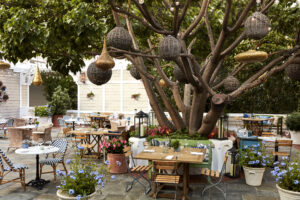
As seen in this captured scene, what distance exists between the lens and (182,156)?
5.28 metres

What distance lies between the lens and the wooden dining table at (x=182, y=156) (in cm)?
499

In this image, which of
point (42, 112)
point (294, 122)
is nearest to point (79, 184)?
point (294, 122)

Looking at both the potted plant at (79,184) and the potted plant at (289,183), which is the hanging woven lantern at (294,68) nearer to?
the potted plant at (289,183)

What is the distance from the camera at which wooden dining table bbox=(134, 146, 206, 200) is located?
4991 mm

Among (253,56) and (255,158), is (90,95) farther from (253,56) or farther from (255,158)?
(253,56)

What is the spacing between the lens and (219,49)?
5930 mm

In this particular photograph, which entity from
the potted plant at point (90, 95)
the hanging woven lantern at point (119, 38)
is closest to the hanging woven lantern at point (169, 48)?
the hanging woven lantern at point (119, 38)

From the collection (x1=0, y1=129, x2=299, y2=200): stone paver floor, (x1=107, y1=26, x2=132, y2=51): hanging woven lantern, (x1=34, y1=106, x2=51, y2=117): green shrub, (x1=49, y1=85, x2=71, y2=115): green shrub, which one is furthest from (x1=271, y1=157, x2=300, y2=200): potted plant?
(x1=49, y1=85, x2=71, y2=115): green shrub

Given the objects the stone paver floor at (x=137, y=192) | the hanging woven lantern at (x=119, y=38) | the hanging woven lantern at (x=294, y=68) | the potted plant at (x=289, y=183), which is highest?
the hanging woven lantern at (x=119, y=38)

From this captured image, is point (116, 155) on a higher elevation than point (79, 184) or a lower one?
lower

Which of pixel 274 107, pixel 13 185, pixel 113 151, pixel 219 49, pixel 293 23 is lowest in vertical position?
pixel 13 185

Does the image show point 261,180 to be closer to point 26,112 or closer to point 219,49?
point 219,49

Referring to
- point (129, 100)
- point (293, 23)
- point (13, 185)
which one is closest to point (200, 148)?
point (293, 23)

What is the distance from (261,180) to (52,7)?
18.8ft
